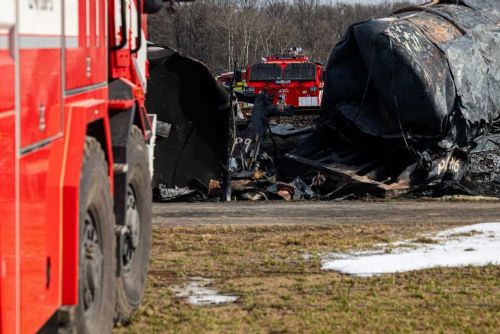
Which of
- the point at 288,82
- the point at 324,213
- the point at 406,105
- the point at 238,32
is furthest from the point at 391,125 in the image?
the point at 238,32

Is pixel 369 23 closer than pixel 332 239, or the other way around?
pixel 332 239

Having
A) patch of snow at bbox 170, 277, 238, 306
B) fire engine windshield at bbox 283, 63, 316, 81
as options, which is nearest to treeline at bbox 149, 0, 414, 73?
fire engine windshield at bbox 283, 63, 316, 81

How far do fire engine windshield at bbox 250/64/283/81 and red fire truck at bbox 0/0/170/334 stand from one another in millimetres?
26879

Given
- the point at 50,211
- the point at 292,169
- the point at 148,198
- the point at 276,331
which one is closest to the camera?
the point at 50,211

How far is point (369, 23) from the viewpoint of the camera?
17969mm

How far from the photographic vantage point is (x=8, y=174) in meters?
4.05

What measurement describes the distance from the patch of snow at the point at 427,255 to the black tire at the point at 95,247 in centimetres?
373

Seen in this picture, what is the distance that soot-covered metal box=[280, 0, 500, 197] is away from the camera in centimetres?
1717

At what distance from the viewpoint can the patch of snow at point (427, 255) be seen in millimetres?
9555

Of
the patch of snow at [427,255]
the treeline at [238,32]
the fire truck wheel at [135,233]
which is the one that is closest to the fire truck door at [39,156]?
the fire truck wheel at [135,233]

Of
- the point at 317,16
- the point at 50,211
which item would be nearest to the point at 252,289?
the point at 50,211

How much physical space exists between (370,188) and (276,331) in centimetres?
A: 1015

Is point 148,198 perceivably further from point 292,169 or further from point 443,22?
point 443,22

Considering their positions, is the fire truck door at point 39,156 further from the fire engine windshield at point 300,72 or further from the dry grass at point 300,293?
the fire engine windshield at point 300,72
